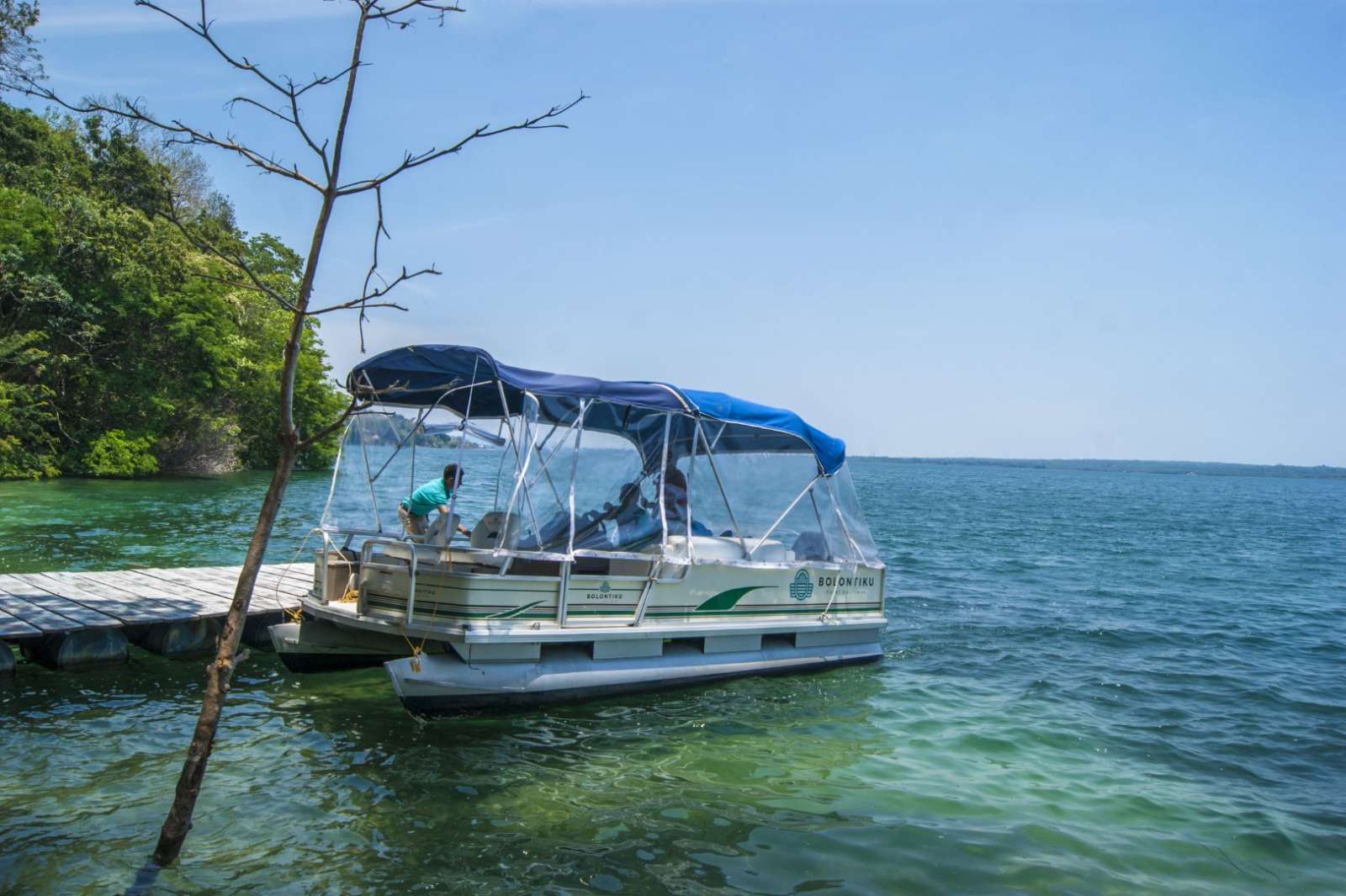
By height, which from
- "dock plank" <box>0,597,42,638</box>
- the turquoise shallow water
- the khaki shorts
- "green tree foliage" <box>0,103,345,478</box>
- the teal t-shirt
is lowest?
the turquoise shallow water

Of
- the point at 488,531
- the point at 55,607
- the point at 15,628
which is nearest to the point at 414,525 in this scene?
the point at 488,531

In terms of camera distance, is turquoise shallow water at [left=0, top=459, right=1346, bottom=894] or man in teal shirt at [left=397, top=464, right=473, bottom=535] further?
man in teal shirt at [left=397, top=464, right=473, bottom=535]

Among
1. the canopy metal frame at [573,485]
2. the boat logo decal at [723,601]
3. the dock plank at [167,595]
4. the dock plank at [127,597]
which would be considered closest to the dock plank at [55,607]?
the dock plank at [127,597]

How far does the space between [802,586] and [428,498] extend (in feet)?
16.7

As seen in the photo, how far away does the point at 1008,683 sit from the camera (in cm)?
1359

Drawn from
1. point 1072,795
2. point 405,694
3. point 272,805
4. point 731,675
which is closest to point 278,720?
point 405,694

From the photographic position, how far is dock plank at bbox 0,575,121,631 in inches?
431

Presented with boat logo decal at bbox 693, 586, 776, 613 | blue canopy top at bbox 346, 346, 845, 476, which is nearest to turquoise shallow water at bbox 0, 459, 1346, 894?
boat logo decal at bbox 693, 586, 776, 613

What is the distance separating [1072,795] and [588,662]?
513 centimetres

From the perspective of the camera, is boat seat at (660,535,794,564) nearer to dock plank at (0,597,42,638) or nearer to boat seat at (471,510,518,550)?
boat seat at (471,510,518,550)

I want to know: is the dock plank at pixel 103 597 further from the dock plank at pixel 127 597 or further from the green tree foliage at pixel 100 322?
the green tree foliage at pixel 100 322

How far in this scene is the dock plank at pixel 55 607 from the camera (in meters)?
10.9

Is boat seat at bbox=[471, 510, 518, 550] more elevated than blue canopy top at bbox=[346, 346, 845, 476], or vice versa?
blue canopy top at bbox=[346, 346, 845, 476]

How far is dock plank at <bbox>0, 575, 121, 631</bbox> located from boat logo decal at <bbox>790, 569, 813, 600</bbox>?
822cm
